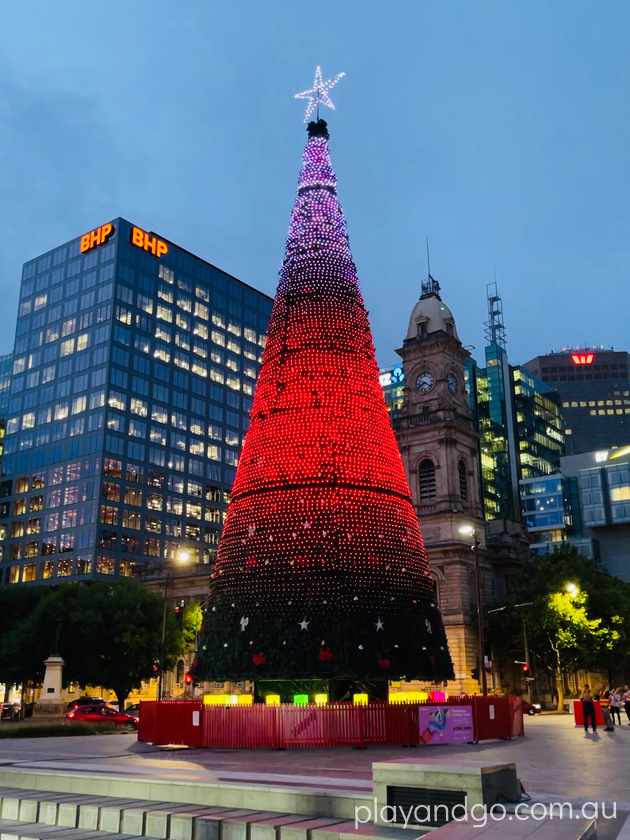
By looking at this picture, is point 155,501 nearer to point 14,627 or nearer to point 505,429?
point 14,627

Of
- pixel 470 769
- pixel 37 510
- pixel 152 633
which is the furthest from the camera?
pixel 37 510

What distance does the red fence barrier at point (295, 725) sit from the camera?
73.4ft

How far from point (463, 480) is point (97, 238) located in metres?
71.1

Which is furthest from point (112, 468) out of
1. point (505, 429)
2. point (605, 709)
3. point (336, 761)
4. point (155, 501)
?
point (336, 761)

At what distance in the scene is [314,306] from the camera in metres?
27.8

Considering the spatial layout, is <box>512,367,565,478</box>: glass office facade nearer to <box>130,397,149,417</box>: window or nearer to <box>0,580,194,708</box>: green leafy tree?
<box>130,397,149,417</box>: window

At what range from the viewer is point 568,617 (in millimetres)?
55438

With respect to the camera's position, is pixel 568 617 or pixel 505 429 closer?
pixel 568 617

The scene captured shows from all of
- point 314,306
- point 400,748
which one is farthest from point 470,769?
point 314,306

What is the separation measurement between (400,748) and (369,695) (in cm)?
420

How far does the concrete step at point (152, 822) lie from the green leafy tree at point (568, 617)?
4541cm

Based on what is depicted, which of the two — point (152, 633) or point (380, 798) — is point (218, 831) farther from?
point (152, 633)

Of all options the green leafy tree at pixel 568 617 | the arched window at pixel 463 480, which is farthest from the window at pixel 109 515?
the green leafy tree at pixel 568 617

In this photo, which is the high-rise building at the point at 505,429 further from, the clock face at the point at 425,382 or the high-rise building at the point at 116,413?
the clock face at the point at 425,382
